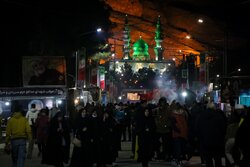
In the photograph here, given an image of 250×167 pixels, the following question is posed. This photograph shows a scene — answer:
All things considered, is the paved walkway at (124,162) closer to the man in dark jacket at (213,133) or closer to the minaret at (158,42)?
the man in dark jacket at (213,133)

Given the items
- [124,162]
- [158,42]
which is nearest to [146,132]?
[124,162]

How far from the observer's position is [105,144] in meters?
16.1

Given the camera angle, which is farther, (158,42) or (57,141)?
(158,42)

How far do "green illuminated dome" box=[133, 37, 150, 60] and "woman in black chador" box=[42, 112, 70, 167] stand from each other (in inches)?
5153

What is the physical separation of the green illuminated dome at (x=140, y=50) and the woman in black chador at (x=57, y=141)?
429 ft

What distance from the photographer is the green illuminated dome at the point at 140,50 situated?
146m

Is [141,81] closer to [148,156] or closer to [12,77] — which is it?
[12,77]

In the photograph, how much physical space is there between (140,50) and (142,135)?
13280cm

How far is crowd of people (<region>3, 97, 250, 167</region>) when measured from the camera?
1238 cm

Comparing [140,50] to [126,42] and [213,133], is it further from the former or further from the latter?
[213,133]

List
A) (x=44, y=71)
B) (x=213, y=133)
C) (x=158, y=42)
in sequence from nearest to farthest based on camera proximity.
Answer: (x=213, y=133) < (x=44, y=71) < (x=158, y=42)

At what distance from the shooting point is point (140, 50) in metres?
147

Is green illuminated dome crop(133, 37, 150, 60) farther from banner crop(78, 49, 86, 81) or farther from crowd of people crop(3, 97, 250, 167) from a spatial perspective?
crowd of people crop(3, 97, 250, 167)

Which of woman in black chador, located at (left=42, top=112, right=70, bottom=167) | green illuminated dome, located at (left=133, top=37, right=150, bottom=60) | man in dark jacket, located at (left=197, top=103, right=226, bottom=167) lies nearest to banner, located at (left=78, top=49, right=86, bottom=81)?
woman in black chador, located at (left=42, top=112, right=70, bottom=167)
